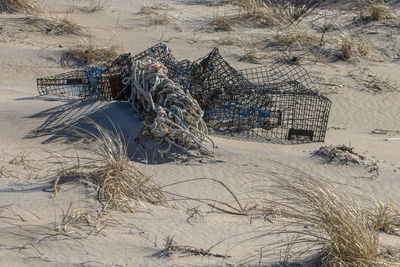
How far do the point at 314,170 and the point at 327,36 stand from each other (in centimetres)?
605

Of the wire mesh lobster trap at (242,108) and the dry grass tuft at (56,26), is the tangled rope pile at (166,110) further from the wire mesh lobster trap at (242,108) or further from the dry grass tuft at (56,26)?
the dry grass tuft at (56,26)

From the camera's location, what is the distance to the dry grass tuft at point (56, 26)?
1041 centimetres

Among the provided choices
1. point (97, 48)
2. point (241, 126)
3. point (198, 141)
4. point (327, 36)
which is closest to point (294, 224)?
point (198, 141)

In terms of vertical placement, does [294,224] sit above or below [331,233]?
below

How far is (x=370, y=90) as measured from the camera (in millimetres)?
9164

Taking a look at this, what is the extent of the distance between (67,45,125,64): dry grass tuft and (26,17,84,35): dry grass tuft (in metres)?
0.96

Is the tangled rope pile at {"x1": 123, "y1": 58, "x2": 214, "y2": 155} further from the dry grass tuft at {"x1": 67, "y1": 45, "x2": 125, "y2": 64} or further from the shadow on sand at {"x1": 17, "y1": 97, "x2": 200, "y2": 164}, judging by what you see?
the dry grass tuft at {"x1": 67, "y1": 45, "x2": 125, "y2": 64}

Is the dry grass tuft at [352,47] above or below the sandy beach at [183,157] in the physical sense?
above

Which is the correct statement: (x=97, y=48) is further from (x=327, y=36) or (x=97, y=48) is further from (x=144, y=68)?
(x=327, y=36)

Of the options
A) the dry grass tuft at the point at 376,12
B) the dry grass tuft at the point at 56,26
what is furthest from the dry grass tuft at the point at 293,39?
the dry grass tuft at the point at 56,26

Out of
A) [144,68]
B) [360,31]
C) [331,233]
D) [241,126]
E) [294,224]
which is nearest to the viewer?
[331,233]

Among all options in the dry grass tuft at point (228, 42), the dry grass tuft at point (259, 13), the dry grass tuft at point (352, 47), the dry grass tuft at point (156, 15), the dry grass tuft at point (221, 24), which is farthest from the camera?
the dry grass tuft at point (259, 13)

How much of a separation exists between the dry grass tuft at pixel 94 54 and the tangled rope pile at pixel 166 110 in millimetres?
3286

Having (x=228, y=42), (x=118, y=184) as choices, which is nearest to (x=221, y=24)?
(x=228, y=42)
